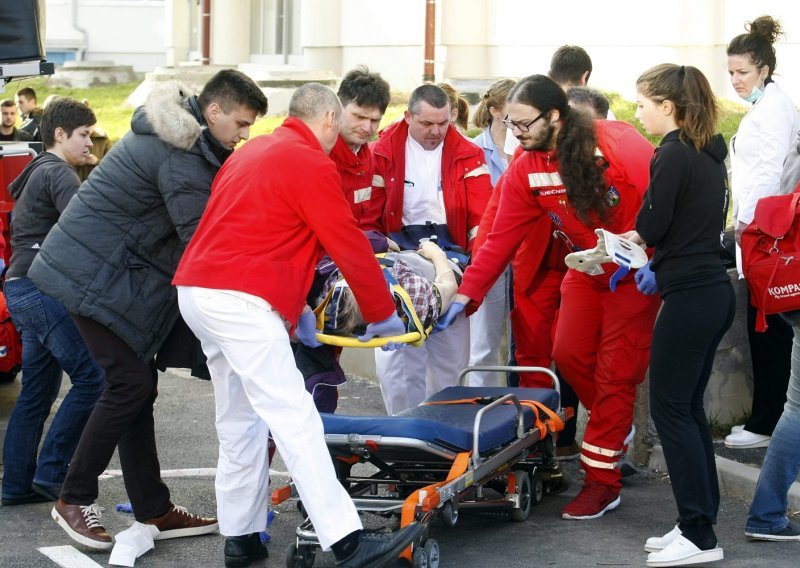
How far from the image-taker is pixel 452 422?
5.45 m

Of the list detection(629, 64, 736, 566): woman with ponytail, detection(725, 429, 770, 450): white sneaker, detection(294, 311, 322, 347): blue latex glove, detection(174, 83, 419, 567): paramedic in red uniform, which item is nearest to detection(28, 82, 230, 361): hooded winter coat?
detection(174, 83, 419, 567): paramedic in red uniform

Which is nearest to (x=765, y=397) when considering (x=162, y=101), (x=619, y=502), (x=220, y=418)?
(x=619, y=502)

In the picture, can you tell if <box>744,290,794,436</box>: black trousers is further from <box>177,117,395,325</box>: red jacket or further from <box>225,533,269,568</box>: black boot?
<box>225,533,269,568</box>: black boot

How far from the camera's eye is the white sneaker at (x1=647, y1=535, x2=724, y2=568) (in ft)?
16.8

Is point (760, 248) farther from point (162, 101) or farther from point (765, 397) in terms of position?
point (162, 101)

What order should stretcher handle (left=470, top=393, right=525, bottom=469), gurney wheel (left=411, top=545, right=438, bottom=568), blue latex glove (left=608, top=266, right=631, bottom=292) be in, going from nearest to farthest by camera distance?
gurney wheel (left=411, top=545, right=438, bottom=568), stretcher handle (left=470, top=393, right=525, bottom=469), blue latex glove (left=608, top=266, right=631, bottom=292)

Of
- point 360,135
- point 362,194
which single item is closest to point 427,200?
point 362,194

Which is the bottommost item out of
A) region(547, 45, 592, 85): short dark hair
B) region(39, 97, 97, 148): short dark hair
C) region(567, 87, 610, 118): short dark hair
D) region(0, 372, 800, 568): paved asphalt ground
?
region(0, 372, 800, 568): paved asphalt ground

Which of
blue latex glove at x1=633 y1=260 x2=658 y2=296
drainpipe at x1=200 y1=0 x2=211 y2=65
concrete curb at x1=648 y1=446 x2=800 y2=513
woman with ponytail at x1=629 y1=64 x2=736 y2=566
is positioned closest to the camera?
woman with ponytail at x1=629 y1=64 x2=736 y2=566

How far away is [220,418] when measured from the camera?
5.21 m

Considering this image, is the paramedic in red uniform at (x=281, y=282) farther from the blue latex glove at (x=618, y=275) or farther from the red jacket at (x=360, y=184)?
the red jacket at (x=360, y=184)

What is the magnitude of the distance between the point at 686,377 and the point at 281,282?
5.50 feet

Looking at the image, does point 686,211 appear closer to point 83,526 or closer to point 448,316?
point 448,316

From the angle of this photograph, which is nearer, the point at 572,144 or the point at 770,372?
the point at 572,144
